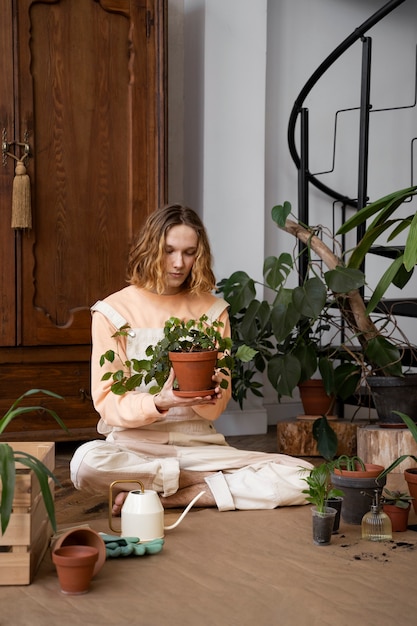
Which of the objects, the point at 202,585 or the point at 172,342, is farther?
the point at 172,342

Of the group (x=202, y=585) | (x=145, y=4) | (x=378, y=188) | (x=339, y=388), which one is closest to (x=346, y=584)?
(x=202, y=585)

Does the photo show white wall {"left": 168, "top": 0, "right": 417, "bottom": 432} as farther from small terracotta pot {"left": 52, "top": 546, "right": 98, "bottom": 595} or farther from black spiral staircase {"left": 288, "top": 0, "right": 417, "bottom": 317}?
small terracotta pot {"left": 52, "top": 546, "right": 98, "bottom": 595}

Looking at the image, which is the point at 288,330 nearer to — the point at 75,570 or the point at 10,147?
the point at 10,147

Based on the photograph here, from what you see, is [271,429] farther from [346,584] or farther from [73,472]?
[346,584]

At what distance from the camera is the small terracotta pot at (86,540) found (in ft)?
6.32

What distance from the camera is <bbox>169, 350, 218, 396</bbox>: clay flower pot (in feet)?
7.79

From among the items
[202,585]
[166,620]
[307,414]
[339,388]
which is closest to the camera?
[166,620]

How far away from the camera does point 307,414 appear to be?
4.01 metres

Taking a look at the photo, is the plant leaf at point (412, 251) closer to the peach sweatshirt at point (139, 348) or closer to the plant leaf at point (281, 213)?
the peach sweatshirt at point (139, 348)

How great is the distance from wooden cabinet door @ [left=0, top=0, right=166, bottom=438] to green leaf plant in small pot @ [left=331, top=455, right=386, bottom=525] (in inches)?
63.0

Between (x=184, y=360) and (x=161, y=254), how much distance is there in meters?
0.48

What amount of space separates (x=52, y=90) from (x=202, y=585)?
2458 mm

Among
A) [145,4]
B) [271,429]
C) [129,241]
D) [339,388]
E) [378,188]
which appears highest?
[145,4]

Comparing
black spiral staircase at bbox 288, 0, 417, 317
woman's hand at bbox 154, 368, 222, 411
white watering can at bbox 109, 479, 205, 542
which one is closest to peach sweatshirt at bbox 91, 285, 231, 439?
woman's hand at bbox 154, 368, 222, 411
